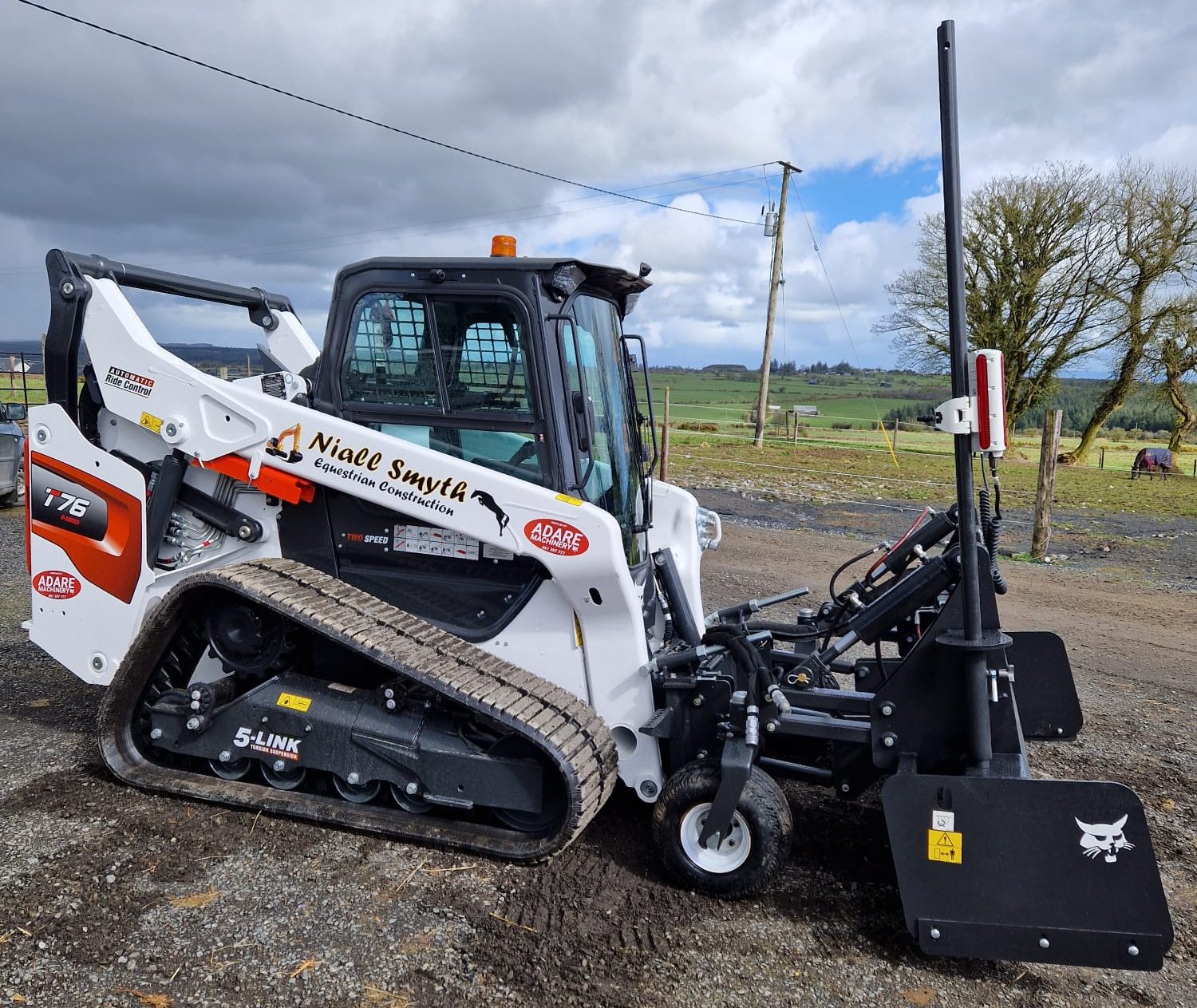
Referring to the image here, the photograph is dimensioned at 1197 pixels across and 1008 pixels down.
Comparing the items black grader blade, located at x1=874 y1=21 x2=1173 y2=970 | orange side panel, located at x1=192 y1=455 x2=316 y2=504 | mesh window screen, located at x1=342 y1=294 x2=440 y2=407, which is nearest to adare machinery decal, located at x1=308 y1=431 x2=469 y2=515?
orange side panel, located at x1=192 y1=455 x2=316 y2=504

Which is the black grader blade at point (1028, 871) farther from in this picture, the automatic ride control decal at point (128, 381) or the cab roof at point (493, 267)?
the automatic ride control decal at point (128, 381)

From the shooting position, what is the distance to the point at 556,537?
13.8 ft

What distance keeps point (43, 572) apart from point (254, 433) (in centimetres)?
161

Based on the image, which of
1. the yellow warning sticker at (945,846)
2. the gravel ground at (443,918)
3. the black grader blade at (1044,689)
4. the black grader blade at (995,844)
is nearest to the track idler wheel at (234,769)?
the gravel ground at (443,918)

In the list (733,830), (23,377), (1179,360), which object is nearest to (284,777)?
(733,830)

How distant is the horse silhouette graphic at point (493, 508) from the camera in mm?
4293

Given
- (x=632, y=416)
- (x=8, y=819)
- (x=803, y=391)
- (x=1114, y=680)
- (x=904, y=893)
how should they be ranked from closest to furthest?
(x=904, y=893) → (x=8, y=819) → (x=632, y=416) → (x=1114, y=680) → (x=803, y=391)

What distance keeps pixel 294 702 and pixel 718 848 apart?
2059 mm

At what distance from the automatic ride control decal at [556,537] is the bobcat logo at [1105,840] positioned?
7.06 ft

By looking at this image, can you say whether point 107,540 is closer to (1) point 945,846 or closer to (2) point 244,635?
(2) point 244,635

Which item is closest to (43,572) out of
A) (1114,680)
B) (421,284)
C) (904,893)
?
(421,284)

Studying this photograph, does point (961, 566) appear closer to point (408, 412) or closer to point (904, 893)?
point (904, 893)

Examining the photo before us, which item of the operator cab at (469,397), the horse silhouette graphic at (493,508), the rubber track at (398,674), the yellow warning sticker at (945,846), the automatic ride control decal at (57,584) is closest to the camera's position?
the yellow warning sticker at (945,846)

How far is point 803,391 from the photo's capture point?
3781cm
